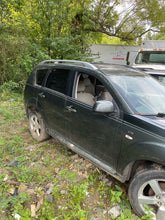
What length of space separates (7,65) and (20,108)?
2.47 metres

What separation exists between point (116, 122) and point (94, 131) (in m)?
0.41

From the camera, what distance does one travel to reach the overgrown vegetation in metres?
1.98

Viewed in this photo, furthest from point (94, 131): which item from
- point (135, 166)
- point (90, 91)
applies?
point (90, 91)

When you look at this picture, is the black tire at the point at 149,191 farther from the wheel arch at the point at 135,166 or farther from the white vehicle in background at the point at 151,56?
the white vehicle in background at the point at 151,56

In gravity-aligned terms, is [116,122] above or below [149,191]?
above

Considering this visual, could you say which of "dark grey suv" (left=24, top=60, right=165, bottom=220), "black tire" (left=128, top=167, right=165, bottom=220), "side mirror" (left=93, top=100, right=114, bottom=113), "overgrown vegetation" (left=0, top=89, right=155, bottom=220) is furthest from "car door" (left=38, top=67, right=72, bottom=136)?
"black tire" (left=128, top=167, right=165, bottom=220)

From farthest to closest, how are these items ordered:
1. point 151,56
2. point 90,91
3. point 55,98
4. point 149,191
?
point 151,56, point 90,91, point 55,98, point 149,191

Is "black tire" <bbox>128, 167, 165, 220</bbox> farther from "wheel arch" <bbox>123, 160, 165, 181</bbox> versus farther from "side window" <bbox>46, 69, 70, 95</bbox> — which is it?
"side window" <bbox>46, 69, 70, 95</bbox>

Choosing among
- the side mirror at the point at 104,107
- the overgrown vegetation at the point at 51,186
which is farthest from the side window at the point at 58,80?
the overgrown vegetation at the point at 51,186

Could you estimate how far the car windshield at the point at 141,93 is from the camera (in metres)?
2.03

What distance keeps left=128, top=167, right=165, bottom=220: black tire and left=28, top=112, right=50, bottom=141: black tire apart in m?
2.15

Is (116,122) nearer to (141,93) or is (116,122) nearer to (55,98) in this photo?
(141,93)

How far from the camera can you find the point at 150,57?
729 cm

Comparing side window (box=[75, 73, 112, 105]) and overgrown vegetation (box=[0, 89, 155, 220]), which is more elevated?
side window (box=[75, 73, 112, 105])
